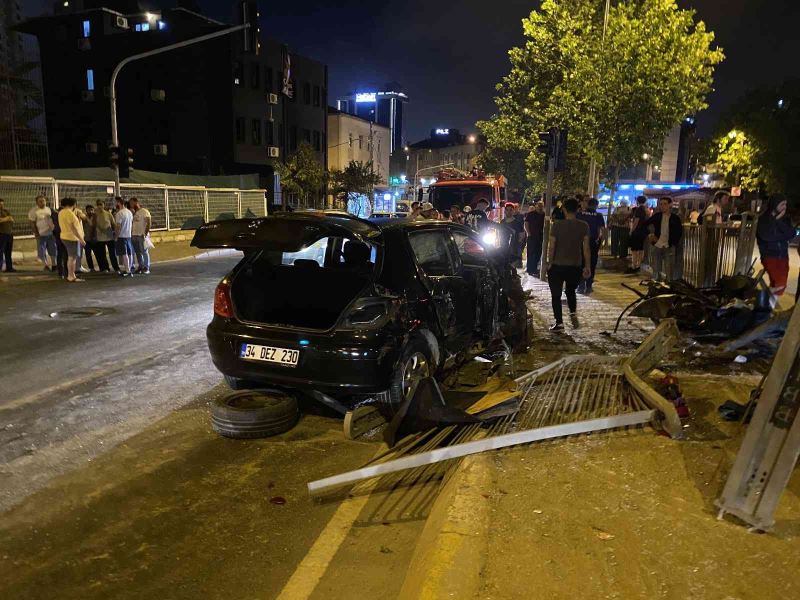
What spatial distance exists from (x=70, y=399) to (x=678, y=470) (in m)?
5.30

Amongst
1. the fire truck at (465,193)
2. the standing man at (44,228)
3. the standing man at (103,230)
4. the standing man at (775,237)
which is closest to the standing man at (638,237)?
the standing man at (775,237)

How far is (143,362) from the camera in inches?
275

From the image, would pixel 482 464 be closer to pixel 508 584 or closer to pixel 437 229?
pixel 508 584

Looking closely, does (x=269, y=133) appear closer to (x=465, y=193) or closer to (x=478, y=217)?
(x=465, y=193)

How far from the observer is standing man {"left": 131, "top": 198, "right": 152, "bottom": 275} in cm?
1477

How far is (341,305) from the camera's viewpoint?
5.41 meters

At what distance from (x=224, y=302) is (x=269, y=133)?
135 ft

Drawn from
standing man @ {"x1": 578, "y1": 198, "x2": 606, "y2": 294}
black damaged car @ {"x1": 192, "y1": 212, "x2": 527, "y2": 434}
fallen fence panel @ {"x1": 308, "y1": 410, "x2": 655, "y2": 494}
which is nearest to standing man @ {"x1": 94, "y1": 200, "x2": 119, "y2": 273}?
black damaged car @ {"x1": 192, "y1": 212, "x2": 527, "y2": 434}


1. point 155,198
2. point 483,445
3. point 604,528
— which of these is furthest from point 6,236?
point 604,528

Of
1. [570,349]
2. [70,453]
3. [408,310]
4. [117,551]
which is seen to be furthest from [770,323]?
[70,453]

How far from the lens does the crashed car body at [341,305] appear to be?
15.4 feet

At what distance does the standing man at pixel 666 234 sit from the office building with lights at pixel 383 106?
123 m

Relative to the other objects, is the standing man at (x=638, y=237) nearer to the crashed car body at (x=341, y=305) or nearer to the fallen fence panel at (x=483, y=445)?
the crashed car body at (x=341, y=305)

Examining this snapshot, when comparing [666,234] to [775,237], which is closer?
[775,237]
